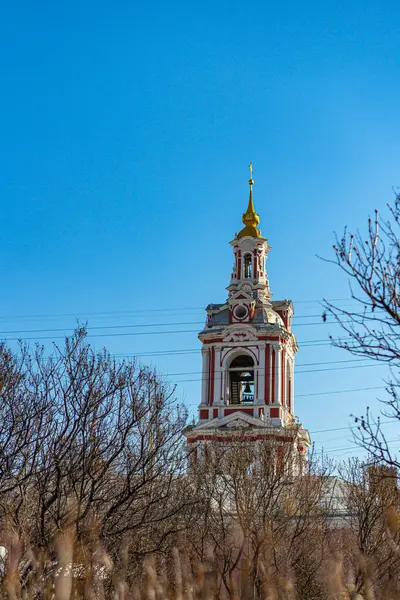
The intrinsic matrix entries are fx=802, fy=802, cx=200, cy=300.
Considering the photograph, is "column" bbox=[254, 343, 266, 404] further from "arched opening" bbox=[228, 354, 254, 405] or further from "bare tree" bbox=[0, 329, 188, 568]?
"bare tree" bbox=[0, 329, 188, 568]

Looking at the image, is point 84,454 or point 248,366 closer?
point 84,454

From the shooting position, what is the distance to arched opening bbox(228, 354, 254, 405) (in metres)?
48.8

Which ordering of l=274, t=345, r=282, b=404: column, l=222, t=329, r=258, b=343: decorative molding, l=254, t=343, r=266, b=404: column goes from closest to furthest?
l=254, t=343, r=266, b=404: column
l=274, t=345, r=282, b=404: column
l=222, t=329, r=258, b=343: decorative molding

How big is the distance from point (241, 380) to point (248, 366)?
1.50 metres

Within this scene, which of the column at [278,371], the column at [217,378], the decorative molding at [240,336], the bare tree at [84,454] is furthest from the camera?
the decorative molding at [240,336]

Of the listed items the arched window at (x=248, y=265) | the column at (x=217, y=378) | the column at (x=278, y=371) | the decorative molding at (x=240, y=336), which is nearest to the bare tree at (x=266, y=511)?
the column at (x=278, y=371)

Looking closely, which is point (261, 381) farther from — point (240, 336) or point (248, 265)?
point (248, 265)

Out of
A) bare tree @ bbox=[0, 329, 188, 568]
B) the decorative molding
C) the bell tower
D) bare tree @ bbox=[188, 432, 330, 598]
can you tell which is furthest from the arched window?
bare tree @ bbox=[0, 329, 188, 568]

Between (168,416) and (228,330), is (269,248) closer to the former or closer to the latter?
(228,330)

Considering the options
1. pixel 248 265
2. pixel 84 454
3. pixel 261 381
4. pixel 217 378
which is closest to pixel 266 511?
pixel 84 454

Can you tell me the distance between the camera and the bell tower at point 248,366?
46531mm

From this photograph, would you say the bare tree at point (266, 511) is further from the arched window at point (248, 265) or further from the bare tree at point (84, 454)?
the arched window at point (248, 265)

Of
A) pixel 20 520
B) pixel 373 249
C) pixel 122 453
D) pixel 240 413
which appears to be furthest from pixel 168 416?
pixel 240 413

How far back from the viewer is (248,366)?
4888 cm
